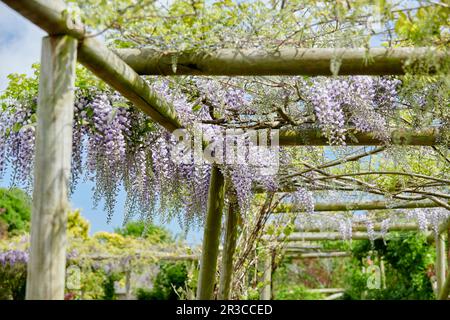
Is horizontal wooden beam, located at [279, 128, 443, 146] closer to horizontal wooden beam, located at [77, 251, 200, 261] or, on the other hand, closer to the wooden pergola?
the wooden pergola

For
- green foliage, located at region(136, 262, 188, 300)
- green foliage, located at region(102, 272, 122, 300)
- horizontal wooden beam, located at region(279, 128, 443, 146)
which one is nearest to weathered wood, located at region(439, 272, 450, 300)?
A: horizontal wooden beam, located at region(279, 128, 443, 146)

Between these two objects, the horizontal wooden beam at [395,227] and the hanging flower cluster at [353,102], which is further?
the horizontal wooden beam at [395,227]

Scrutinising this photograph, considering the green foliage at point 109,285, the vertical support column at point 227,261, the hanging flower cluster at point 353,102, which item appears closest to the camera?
the hanging flower cluster at point 353,102

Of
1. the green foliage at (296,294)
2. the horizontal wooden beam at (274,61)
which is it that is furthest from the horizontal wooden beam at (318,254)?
the horizontal wooden beam at (274,61)

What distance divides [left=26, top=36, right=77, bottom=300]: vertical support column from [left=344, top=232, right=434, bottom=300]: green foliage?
8.44 m

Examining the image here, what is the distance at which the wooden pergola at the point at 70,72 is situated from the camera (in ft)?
8.13

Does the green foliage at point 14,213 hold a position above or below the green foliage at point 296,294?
above

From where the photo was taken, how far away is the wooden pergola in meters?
2.48

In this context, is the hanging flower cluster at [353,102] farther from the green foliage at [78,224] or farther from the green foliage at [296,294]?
the green foliage at [78,224]

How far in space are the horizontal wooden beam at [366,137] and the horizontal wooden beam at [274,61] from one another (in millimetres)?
1179

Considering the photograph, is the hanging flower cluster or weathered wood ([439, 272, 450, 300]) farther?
weathered wood ([439, 272, 450, 300])

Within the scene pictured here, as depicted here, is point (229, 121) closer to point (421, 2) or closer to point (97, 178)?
point (97, 178)

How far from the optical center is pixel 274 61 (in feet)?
10.0

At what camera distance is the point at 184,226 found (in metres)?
4.99
